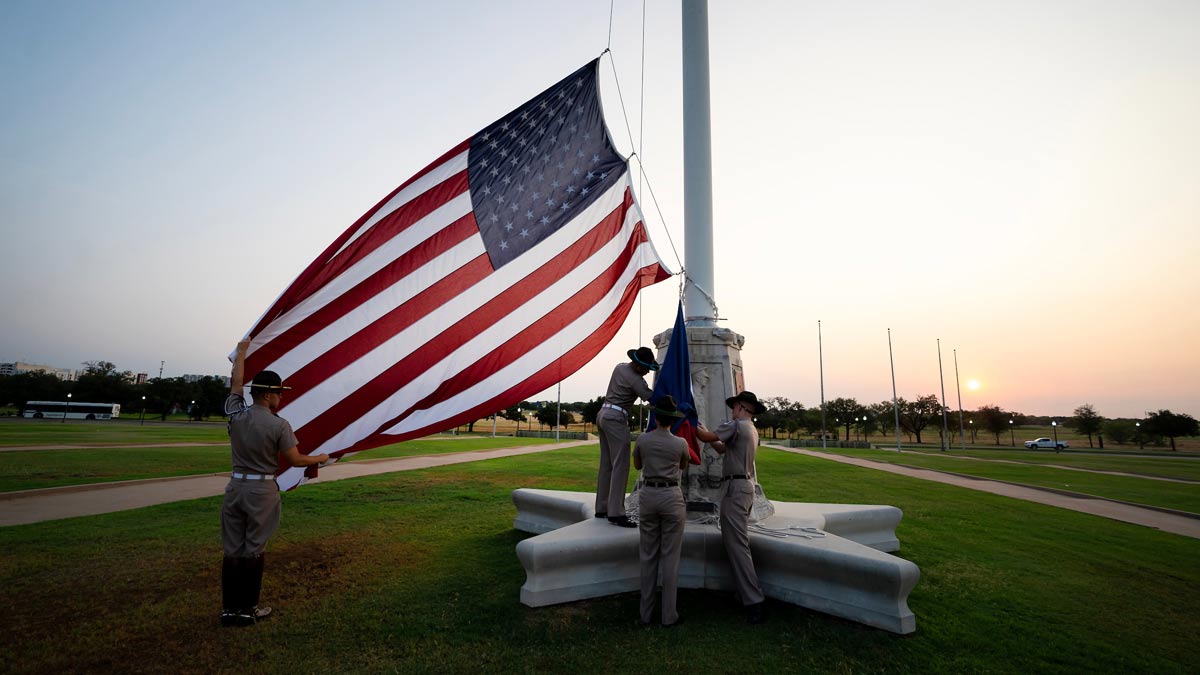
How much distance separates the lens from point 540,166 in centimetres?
588

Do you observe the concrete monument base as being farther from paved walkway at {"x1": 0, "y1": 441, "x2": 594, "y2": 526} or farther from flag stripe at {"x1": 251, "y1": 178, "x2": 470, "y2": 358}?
paved walkway at {"x1": 0, "y1": 441, "x2": 594, "y2": 526}

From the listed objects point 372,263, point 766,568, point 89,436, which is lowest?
point 89,436

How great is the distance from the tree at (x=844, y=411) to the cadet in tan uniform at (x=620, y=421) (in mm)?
84156

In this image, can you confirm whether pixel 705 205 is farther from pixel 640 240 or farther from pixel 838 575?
pixel 838 575

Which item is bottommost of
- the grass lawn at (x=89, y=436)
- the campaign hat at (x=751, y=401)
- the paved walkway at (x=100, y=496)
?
the paved walkway at (x=100, y=496)

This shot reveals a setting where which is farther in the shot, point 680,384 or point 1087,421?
point 1087,421

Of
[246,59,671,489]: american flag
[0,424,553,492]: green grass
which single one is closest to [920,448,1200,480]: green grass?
[246,59,671,489]: american flag

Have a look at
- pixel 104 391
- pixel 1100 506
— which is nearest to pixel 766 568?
pixel 1100 506

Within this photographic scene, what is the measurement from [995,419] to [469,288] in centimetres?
8801

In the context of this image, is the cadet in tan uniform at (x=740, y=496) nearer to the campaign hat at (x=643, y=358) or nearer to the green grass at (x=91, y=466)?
the campaign hat at (x=643, y=358)

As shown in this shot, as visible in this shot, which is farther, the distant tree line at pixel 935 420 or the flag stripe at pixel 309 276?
the distant tree line at pixel 935 420

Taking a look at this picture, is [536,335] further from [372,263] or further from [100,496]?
[100,496]

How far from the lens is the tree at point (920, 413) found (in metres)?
72.6

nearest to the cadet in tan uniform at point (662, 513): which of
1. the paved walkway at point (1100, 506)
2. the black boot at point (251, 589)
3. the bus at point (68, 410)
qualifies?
the black boot at point (251, 589)
